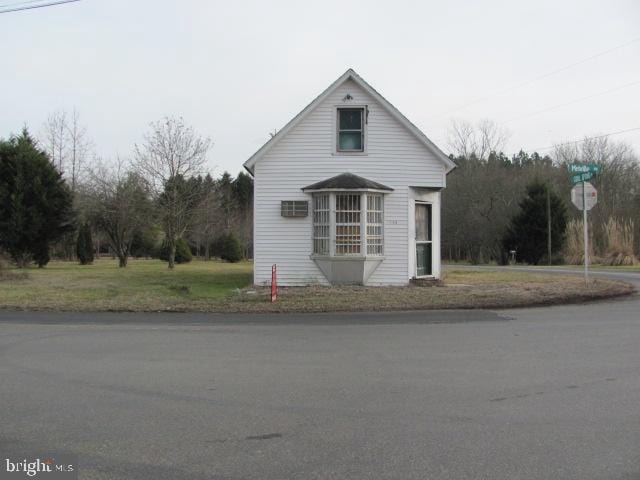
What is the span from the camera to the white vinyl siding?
18.4 meters

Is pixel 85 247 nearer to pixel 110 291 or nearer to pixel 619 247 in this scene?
pixel 110 291

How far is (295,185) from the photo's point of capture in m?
18.5

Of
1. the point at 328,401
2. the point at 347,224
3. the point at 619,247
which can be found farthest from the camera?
the point at 619,247

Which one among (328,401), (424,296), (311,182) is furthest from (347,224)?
(328,401)

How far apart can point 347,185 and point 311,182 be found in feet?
4.52

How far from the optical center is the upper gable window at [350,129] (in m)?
18.6

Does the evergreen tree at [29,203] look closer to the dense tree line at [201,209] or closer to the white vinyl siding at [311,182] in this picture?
the dense tree line at [201,209]

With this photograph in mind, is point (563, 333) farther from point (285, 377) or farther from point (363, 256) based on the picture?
point (363, 256)

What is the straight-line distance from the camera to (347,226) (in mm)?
17891

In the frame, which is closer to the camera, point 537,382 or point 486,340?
point 537,382

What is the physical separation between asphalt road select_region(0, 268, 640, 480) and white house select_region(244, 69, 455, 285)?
7.83 meters

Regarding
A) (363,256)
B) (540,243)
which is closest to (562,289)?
(363,256)

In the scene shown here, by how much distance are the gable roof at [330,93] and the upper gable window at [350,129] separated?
2.26 ft

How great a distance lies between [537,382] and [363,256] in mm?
11128
